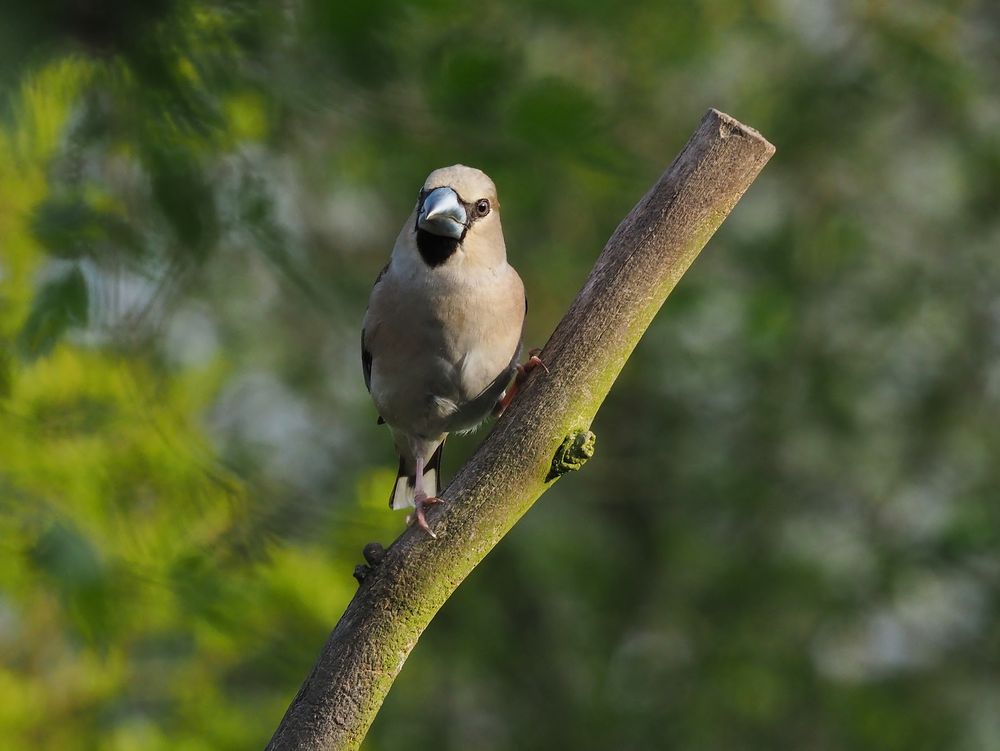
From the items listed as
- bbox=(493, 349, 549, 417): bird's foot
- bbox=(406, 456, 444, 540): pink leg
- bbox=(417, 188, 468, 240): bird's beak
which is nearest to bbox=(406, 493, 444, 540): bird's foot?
bbox=(406, 456, 444, 540): pink leg

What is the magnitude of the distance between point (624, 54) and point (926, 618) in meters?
4.35

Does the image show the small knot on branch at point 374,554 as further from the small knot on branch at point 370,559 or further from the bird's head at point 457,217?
the bird's head at point 457,217

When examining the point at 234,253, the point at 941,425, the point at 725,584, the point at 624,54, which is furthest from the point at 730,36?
the point at 234,253

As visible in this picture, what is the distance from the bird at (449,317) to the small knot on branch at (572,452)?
2.57ft

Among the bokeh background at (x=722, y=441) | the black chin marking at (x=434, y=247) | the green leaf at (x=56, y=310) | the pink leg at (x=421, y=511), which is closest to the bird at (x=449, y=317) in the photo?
the black chin marking at (x=434, y=247)

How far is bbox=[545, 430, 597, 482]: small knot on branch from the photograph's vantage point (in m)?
2.62

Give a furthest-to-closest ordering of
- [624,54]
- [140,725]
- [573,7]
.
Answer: [624,54] → [140,725] → [573,7]

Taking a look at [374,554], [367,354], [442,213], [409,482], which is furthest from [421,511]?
[409,482]

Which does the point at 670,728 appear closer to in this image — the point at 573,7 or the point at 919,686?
the point at 919,686

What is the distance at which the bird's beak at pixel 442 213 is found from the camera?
326 centimetres

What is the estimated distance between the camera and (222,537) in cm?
327

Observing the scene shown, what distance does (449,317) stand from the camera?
361cm

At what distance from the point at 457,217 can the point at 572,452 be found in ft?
3.15

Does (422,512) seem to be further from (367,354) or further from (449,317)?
(367,354)
